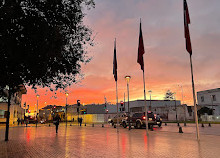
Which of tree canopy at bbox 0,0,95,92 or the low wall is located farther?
the low wall

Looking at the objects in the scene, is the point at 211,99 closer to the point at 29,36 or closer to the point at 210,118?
the point at 210,118

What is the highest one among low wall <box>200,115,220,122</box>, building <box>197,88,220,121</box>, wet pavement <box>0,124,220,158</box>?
building <box>197,88,220,121</box>

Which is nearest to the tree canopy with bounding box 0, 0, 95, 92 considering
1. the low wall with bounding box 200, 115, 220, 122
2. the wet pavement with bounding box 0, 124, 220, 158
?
the wet pavement with bounding box 0, 124, 220, 158

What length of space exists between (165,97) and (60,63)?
440 feet

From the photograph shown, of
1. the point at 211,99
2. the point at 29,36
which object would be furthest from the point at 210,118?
the point at 29,36

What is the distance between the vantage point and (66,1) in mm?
9516

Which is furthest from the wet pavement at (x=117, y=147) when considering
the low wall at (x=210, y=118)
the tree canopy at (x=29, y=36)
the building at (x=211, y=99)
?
the building at (x=211, y=99)

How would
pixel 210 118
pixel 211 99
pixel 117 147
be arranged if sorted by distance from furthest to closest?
pixel 211 99
pixel 210 118
pixel 117 147

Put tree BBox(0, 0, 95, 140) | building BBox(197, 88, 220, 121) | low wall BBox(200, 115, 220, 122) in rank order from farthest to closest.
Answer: building BBox(197, 88, 220, 121)
low wall BBox(200, 115, 220, 122)
tree BBox(0, 0, 95, 140)

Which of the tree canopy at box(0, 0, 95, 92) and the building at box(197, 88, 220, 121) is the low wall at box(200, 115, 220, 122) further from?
the tree canopy at box(0, 0, 95, 92)

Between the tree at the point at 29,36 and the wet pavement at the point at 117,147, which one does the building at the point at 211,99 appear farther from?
the tree at the point at 29,36

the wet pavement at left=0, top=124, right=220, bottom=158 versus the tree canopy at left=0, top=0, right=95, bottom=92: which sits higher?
the tree canopy at left=0, top=0, right=95, bottom=92

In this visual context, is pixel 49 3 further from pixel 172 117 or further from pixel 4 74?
pixel 172 117

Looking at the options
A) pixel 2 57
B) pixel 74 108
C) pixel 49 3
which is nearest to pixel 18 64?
pixel 2 57
